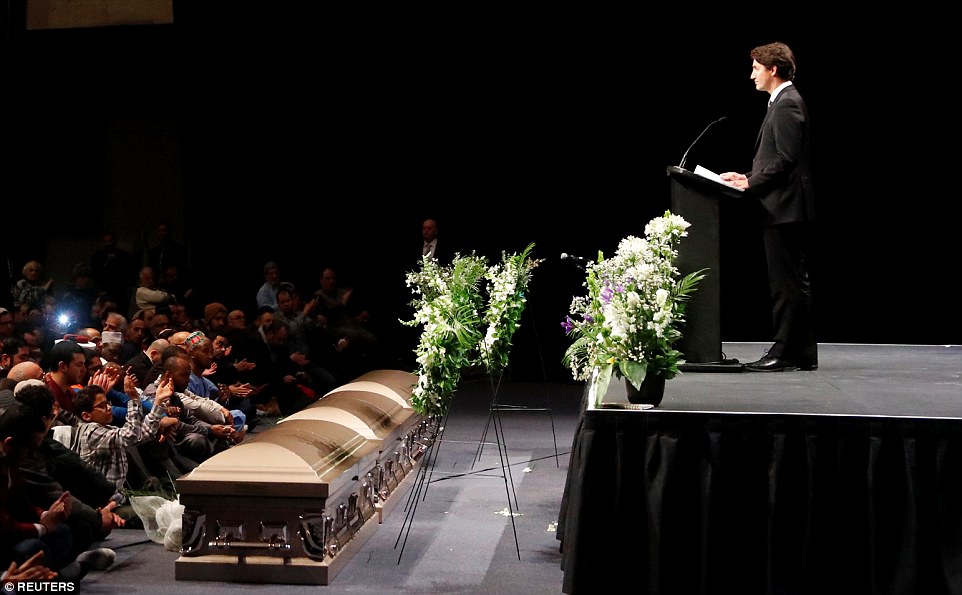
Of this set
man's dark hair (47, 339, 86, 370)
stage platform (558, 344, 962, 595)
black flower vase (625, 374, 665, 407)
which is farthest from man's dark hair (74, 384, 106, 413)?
black flower vase (625, 374, 665, 407)

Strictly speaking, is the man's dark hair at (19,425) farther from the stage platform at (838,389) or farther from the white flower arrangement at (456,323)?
the stage platform at (838,389)

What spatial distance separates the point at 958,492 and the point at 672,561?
863 mm

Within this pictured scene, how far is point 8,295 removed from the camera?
33.3ft

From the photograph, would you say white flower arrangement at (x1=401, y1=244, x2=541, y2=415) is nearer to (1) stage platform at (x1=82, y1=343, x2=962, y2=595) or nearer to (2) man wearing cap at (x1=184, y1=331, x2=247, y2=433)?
(1) stage platform at (x1=82, y1=343, x2=962, y2=595)

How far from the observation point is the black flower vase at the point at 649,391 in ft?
11.2

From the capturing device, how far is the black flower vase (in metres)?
3.40

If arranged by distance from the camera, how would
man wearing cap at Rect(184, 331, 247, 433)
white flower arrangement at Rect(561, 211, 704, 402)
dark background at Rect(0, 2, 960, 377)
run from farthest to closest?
dark background at Rect(0, 2, 960, 377) < man wearing cap at Rect(184, 331, 247, 433) < white flower arrangement at Rect(561, 211, 704, 402)

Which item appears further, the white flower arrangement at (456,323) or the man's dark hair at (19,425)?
the white flower arrangement at (456,323)

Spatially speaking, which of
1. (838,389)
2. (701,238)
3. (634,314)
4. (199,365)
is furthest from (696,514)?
(199,365)

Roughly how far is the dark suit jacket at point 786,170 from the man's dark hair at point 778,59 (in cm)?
7

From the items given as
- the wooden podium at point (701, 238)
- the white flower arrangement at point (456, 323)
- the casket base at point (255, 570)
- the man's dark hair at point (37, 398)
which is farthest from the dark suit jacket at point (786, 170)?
the man's dark hair at point (37, 398)

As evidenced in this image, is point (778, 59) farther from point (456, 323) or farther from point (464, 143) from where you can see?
point (464, 143)

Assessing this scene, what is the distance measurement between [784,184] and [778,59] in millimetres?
518

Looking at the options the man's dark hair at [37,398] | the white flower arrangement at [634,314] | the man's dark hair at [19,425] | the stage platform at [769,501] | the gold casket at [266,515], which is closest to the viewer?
the stage platform at [769,501]
